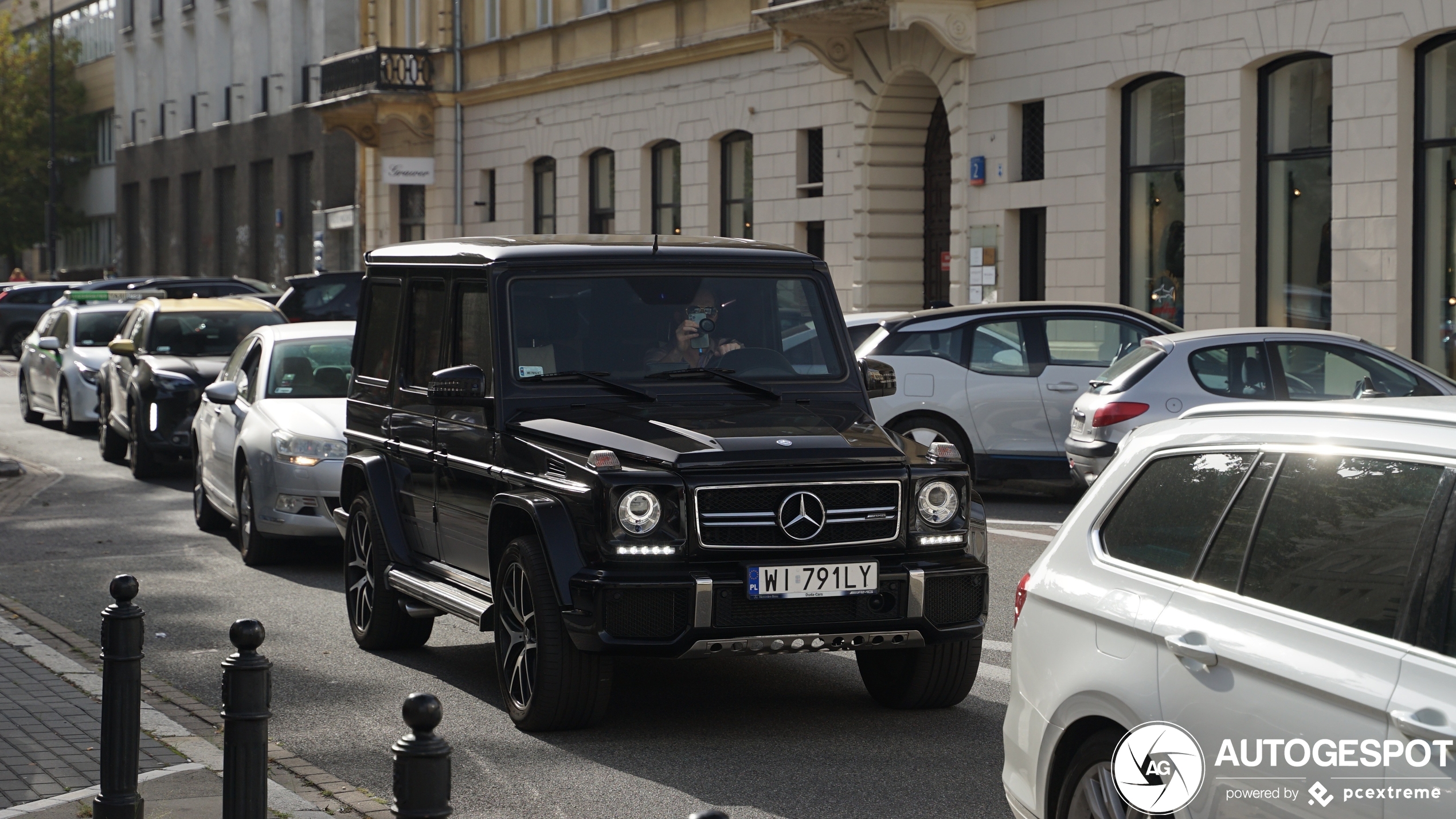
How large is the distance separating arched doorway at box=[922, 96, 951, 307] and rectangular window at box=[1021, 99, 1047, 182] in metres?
2.43

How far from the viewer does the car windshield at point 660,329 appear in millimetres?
7957

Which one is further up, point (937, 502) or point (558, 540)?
point (937, 502)

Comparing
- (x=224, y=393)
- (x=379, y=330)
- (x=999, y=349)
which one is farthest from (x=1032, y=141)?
(x=379, y=330)

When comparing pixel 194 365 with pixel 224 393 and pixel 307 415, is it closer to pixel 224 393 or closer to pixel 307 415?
pixel 224 393

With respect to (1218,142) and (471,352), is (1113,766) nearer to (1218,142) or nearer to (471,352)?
(471,352)

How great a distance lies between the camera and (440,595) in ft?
26.6

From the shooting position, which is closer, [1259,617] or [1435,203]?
[1259,617]

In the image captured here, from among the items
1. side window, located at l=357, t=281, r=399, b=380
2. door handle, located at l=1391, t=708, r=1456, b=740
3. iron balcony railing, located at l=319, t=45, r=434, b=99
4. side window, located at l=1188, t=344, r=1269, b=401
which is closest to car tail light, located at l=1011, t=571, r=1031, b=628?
door handle, located at l=1391, t=708, r=1456, b=740

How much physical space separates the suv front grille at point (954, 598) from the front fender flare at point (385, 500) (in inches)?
110

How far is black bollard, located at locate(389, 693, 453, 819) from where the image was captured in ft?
12.8

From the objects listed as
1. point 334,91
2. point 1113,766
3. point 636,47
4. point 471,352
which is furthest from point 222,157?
point 1113,766

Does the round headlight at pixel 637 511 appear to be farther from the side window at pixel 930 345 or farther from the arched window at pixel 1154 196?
the arched window at pixel 1154 196

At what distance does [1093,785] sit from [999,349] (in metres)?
11.3

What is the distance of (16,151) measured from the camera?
219 feet
